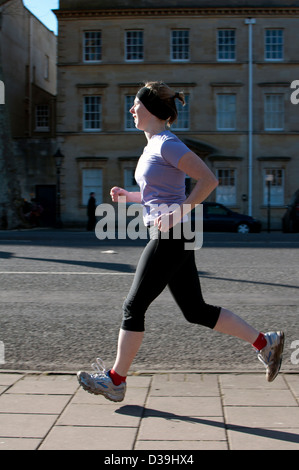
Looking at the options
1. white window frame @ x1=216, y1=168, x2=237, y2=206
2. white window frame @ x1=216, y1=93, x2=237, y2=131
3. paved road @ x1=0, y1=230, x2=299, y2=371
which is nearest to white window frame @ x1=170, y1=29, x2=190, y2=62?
white window frame @ x1=216, y1=93, x2=237, y2=131

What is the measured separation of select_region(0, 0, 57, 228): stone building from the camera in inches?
1393

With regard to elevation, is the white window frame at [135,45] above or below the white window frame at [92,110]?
above

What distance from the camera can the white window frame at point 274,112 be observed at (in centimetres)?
3428

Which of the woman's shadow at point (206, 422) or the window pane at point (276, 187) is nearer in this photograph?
the woman's shadow at point (206, 422)

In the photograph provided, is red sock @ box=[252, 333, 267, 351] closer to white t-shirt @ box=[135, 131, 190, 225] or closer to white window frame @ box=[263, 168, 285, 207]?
white t-shirt @ box=[135, 131, 190, 225]

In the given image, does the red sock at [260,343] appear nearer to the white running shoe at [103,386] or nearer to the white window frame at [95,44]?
the white running shoe at [103,386]

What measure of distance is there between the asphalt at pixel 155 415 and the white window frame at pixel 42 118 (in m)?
36.4

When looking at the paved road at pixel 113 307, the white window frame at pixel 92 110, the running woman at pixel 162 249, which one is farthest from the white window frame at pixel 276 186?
the running woman at pixel 162 249

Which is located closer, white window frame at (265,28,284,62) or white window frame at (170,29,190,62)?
white window frame at (265,28,284,62)

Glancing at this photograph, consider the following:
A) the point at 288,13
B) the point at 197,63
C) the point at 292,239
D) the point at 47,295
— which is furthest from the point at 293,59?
the point at 47,295

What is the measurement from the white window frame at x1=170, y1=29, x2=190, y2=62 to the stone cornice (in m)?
0.91

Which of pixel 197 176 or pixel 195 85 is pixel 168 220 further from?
pixel 195 85

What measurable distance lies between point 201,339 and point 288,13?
3159cm

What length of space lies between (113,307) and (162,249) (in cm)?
332
